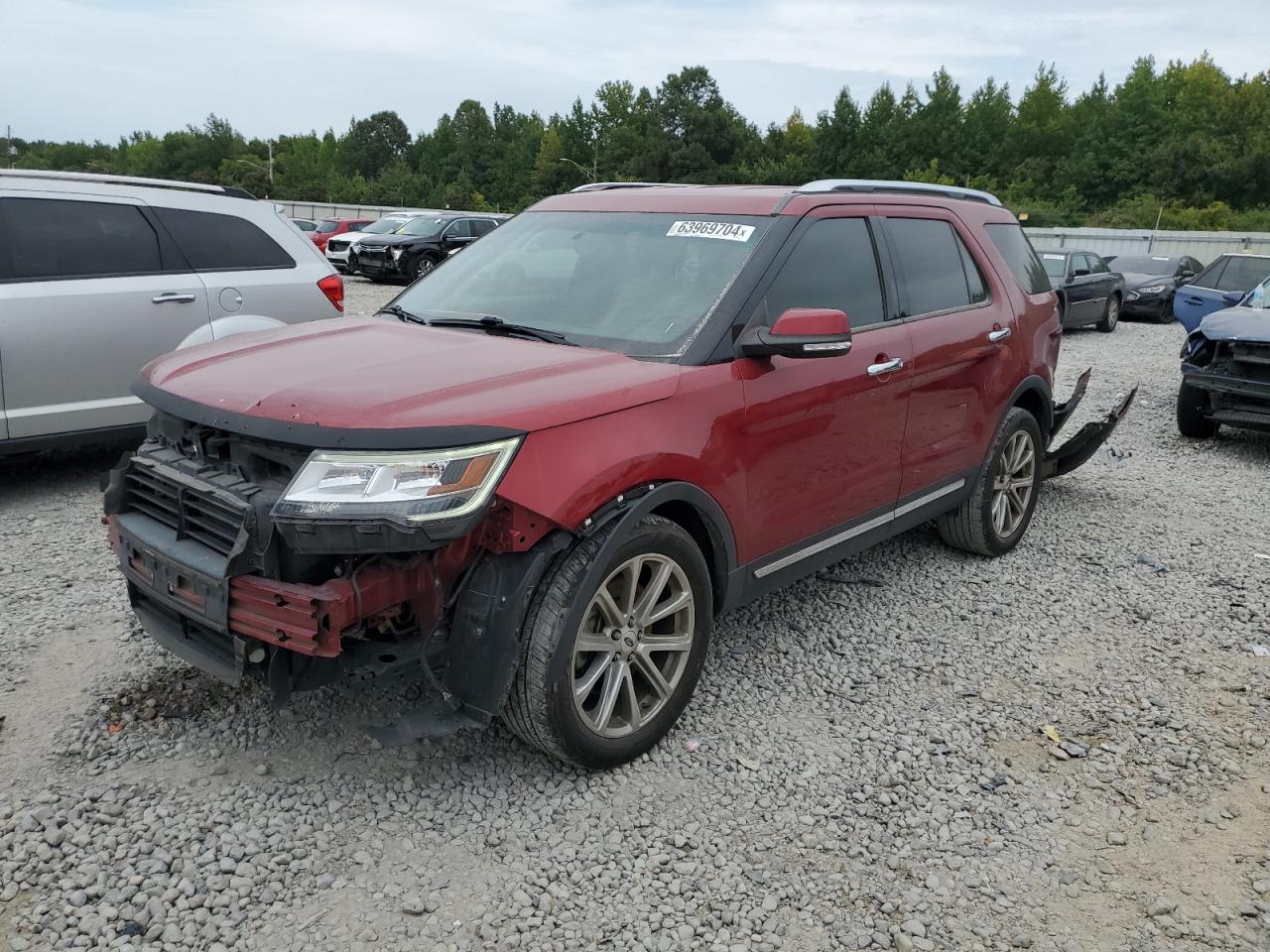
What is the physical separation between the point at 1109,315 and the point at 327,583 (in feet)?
62.3

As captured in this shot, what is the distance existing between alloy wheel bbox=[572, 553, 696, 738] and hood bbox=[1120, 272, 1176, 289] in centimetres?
2019

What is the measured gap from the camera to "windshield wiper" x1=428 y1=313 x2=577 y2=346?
3.64 metres

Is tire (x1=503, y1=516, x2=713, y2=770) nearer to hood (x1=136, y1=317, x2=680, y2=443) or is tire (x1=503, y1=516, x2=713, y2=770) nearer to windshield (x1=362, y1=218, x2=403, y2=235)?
hood (x1=136, y1=317, x2=680, y2=443)

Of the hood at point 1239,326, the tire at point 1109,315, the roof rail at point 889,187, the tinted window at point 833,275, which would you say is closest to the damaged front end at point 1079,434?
the roof rail at point 889,187

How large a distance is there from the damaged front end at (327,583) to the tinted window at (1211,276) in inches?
632

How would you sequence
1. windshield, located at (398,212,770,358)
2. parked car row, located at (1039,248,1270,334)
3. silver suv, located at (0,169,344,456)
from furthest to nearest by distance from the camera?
parked car row, located at (1039,248,1270,334)
silver suv, located at (0,169,344,456)
windshield, located at (398,212,770,358)

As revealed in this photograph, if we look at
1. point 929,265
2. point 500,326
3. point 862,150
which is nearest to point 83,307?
point 500,326

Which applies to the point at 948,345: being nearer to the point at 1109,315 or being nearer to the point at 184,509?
the point at 184,509

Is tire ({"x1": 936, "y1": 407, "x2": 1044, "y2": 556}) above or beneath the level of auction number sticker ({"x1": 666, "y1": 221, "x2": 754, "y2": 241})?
beneath

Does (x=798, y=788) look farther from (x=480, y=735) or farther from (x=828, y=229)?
(x=828, y=229)

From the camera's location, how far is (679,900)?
9.13 feet

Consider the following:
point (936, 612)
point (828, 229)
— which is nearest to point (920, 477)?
point (936, 612)

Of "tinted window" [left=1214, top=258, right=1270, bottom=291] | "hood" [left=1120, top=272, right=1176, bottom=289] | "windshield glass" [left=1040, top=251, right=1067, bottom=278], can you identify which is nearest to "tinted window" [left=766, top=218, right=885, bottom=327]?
"tinted window" [left=1214, top=258, right=1270, bottom=291]

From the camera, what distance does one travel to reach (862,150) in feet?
256
